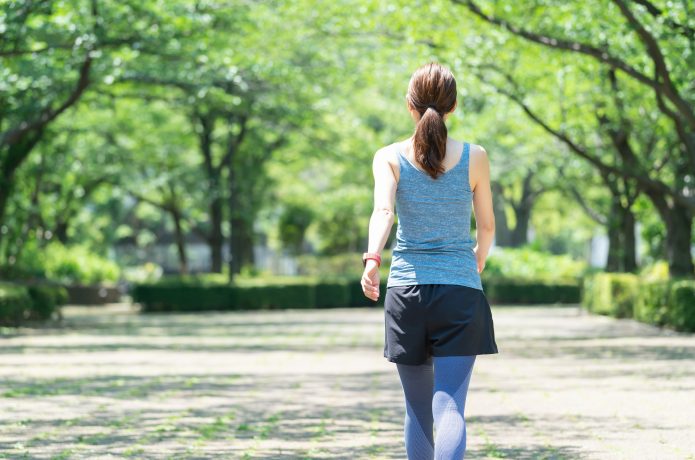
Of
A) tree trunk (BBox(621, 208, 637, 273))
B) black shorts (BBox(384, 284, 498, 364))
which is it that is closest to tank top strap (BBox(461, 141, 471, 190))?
black shorts (BBox(384, 284, 498, 364))

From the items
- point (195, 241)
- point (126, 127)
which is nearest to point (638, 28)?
point (126, 127)

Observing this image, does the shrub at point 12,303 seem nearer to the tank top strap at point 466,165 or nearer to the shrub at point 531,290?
the shrub at point 531,290

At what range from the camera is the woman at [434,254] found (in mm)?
4746

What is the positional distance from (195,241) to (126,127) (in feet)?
161

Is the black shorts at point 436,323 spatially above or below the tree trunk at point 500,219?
below

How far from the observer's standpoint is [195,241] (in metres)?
89.5

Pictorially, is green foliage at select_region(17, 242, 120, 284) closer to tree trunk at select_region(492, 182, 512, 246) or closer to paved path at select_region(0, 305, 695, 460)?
tree trunk at select_region(492, 182, 512, 246)

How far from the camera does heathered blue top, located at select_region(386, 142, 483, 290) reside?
15.7ft

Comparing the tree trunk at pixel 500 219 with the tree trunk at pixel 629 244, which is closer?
the tree trunk at pixel 629 244

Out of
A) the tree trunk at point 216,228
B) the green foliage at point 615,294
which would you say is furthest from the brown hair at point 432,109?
the tree trunk at point 216,228

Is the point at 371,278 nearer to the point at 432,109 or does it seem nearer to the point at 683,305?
the point at 432,109

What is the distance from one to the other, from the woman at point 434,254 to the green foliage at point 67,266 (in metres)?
35.8

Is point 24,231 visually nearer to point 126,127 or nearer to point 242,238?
point 126,127

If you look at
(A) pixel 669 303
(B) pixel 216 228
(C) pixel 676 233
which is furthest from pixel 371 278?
(B) pixel 216 228
